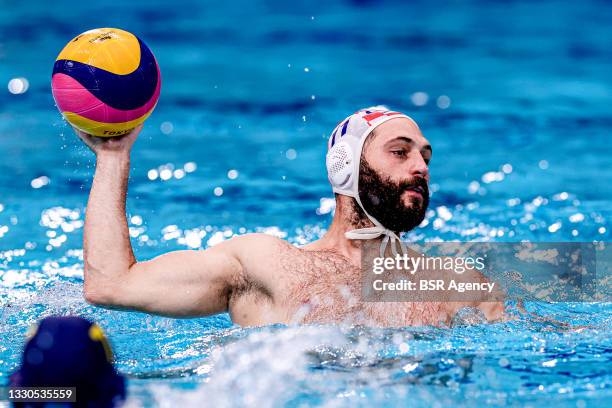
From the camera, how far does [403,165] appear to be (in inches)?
139

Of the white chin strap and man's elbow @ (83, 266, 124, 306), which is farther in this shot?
the white chin strap

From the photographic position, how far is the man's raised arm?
3023mm

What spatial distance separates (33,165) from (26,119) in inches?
36.9

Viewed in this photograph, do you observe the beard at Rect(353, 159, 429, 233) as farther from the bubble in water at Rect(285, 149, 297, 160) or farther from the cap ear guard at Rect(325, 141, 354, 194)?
the bubble in water at Rect(285, 149, 297, 160)

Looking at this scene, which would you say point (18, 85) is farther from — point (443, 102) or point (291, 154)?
point (443, 102)

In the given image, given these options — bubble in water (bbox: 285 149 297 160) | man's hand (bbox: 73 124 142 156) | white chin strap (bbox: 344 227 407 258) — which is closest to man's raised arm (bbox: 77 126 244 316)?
man's hand (bbox: 73 124 142 156)

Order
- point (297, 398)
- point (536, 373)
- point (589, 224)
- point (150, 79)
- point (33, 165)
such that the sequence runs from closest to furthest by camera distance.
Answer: point (297, 398) → point (536, 373) → point (150, 79) → point (589, 224) → point (33, 165)

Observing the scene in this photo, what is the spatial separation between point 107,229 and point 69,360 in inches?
47.7

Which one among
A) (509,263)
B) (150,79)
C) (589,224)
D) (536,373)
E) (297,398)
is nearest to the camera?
(297,398)

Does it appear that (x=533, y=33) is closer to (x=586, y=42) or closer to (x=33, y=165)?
(x=586, y=42)

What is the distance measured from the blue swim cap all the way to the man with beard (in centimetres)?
112

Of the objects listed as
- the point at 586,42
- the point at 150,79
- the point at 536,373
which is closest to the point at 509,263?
the point at 536,373

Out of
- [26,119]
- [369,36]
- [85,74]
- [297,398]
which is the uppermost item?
[369,36]

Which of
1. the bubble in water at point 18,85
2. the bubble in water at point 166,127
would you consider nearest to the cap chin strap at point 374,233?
the bubble in water at point 166,127
